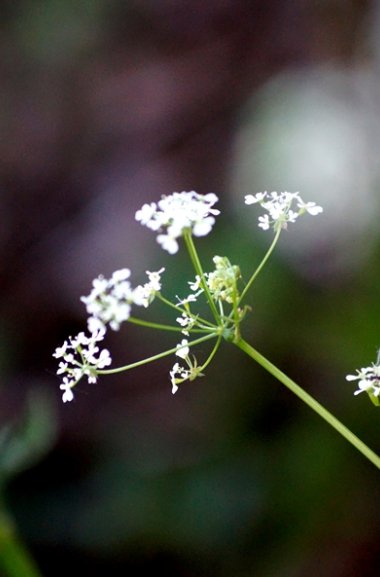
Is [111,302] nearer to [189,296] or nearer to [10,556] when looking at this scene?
[189,296]

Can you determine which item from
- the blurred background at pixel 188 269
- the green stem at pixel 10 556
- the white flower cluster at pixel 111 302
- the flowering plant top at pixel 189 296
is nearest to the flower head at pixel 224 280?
the flowering plant top at pixel 189 296

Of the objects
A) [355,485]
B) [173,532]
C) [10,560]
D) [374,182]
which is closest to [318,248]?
[374,182]

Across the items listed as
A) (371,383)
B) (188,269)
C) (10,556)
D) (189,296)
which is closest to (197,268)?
(189,296)

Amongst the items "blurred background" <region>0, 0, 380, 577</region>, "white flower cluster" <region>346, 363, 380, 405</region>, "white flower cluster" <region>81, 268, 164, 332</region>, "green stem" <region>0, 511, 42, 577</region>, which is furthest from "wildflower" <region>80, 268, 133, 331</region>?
"green stem" <region>0, 511, 42, 577</region>

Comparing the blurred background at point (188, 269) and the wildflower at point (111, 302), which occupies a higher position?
the blurred background at point (188, 269)

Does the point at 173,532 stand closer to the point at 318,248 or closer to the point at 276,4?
the point at 318,248

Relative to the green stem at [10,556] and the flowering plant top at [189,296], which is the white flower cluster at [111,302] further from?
the green stem at [10,556]

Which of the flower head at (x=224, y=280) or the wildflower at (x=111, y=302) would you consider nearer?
the wildflower at (x=111, y=302)

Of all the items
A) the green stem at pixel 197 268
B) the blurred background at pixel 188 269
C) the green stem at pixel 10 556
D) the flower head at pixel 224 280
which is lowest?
the green stem at pixel 10 556

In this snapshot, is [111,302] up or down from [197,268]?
down

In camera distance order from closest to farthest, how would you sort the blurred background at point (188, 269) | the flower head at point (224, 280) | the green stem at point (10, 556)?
the flower head at point (224, 280) < the green stem at point (10, 556) < the blurred background at point (188, 269)
